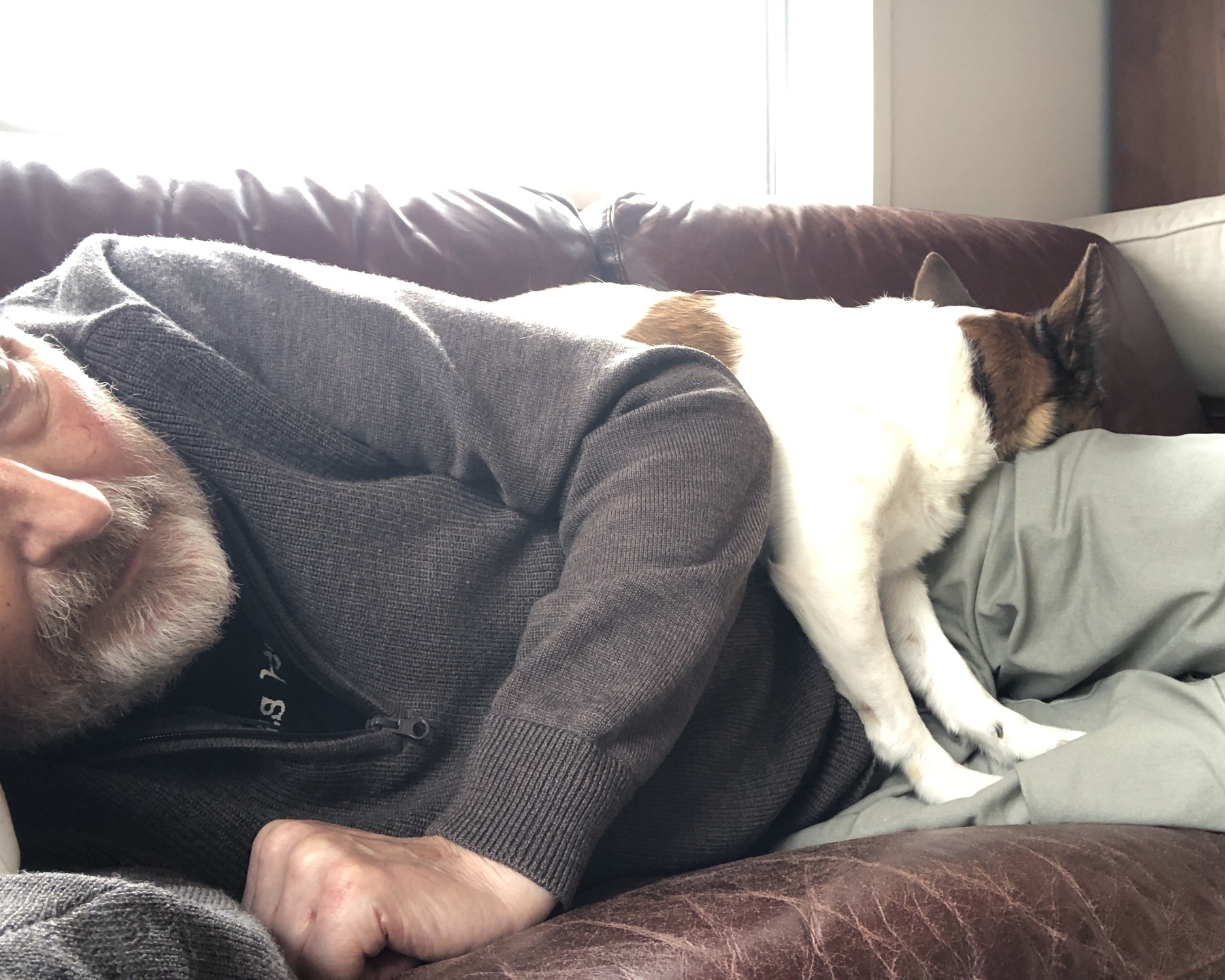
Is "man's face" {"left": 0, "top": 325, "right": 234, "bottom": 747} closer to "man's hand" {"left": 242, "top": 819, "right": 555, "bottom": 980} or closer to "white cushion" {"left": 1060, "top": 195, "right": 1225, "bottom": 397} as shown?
"man's hand" {"left": 242, "top": 819, "right": 555, "bottom": 980}

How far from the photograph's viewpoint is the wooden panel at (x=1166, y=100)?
2.62 m

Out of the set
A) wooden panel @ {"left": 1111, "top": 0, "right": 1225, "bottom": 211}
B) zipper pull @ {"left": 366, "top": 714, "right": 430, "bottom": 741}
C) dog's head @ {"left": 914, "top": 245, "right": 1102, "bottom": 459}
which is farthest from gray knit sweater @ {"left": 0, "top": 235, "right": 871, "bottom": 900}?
wooden panel @ {"left": 1111, "top": 0, "right": 1225, "bottom": 211}

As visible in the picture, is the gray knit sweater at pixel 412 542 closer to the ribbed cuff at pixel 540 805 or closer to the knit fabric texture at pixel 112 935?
the ribbed cuff at pixel 540 805

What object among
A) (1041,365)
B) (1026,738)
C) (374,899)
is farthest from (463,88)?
(374,899)

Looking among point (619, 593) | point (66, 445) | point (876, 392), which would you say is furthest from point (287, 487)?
point (876, 392)

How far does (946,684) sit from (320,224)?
1.02m

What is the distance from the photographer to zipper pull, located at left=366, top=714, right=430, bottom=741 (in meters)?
0.76

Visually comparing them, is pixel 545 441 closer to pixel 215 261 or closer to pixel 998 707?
pixel 215 261

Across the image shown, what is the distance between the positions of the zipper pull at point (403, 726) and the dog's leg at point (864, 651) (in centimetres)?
42

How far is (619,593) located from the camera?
→ 689 mm

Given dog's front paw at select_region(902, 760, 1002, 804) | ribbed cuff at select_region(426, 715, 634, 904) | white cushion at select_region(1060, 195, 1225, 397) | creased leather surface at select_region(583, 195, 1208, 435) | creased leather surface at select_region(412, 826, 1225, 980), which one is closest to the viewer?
creased leather surface at select_region(412, 826, 1225, 980)

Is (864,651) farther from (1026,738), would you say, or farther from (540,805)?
(540,805)

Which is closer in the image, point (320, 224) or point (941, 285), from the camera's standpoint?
point (320, 224)

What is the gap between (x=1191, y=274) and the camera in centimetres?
207
